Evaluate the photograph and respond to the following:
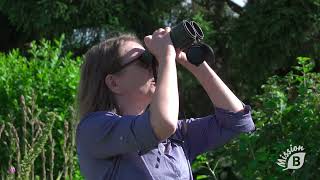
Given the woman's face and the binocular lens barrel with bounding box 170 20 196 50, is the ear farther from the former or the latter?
the binocular lens barrel with bounding box 170 20 196 50

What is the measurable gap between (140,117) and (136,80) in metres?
0.20

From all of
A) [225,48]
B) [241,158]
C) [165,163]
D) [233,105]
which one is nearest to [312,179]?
[241,158]

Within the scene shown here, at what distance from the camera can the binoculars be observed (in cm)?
217

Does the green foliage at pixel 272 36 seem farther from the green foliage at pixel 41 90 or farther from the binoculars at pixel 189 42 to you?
the binoculars at pixel 189 42

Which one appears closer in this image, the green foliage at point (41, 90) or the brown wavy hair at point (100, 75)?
the brown wavy hair at point (100, 75)

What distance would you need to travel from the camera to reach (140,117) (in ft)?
6.75

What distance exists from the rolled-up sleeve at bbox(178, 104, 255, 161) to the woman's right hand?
374 mm

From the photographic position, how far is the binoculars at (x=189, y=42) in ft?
7.13

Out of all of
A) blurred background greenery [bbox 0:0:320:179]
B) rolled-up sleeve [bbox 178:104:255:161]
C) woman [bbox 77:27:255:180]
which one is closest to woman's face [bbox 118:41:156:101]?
woman [bbox 77:27:255:180]

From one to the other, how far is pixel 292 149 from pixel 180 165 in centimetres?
192

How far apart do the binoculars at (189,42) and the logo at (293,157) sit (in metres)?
1.81

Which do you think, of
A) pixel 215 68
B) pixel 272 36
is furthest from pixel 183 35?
pixel 215 68

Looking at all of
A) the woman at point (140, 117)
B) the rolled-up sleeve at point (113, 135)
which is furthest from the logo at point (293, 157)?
the rolled-up sleeve at point (113, 135)

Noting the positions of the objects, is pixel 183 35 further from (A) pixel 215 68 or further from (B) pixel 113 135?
(A) pixel 215 68
